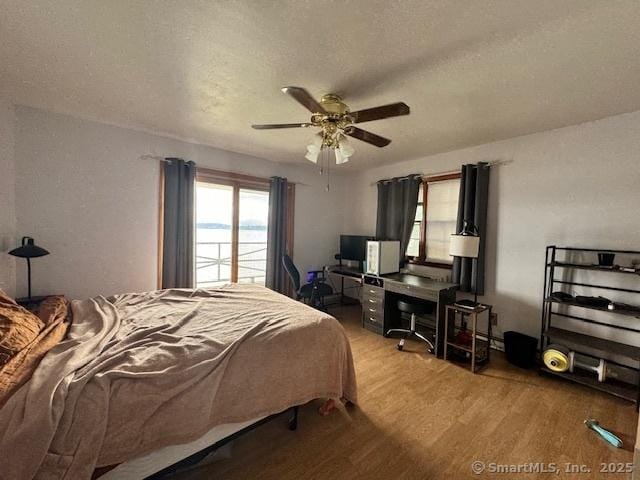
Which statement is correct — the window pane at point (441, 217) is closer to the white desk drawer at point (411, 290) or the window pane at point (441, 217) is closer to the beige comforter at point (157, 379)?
the white desk drawer at point (411, 290)

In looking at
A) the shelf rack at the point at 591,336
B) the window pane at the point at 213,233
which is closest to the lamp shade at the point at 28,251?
the window pane at the point at 213,233

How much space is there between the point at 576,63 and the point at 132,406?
3.01 meters

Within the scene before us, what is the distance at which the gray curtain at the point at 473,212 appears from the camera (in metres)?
3.06

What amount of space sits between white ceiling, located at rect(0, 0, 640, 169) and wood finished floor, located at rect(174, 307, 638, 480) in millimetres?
2382

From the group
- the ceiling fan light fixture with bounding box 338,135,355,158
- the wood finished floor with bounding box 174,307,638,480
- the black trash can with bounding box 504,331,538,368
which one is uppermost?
the ceiling fan light fixture with bounding box 338,135,355,158

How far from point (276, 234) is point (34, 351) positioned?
2.83 m

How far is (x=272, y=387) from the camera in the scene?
59.4 inches

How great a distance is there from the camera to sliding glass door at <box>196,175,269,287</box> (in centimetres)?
351

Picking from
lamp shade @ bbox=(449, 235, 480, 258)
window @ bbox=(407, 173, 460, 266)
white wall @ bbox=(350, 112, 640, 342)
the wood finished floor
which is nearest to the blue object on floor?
the wood finished floor

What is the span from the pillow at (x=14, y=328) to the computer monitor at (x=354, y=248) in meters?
3.59

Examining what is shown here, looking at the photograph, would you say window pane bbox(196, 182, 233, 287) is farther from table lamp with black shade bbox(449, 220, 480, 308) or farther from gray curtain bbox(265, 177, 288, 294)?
table lamp with black shade bbox(449, 220, 480, 308)

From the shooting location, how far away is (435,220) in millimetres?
3658

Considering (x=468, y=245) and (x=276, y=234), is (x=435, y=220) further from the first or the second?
(x=276, y=234)

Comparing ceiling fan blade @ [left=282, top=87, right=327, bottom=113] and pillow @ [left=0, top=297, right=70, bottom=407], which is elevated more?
ceiling fan blade @ [left=282, top=87, right=327, bottom=113]
